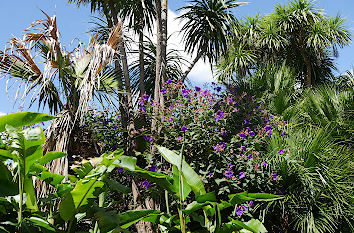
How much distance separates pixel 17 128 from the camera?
63.7 inches

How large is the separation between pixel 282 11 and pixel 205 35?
14.4ft

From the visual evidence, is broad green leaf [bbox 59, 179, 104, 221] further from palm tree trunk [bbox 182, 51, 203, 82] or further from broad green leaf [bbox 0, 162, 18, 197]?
palm tree trunk [bbox 182, 51, 203, 82]

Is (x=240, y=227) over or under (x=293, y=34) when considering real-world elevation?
under

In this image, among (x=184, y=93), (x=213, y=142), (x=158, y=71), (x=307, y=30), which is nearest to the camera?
(x=213, y=142)

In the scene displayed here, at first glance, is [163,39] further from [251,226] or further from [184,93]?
[251,226]

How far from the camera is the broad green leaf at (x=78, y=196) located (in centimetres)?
164

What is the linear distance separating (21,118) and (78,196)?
444 millimetres

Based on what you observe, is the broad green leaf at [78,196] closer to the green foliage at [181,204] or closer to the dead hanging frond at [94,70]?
the green foliage at [181,204]

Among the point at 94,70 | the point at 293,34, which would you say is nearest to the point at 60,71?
the point at 94,70

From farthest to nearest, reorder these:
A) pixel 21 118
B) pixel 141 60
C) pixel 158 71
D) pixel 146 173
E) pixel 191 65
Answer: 1. pixel 191 65
2. pixel 141 60
3. pixel 158 71
4. pixel 146 173
5. pixel 21 118

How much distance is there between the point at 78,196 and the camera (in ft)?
5.46

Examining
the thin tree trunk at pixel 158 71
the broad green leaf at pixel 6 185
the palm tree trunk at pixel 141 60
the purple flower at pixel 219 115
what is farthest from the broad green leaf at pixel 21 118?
the palm tree trunk at pixel 141 60

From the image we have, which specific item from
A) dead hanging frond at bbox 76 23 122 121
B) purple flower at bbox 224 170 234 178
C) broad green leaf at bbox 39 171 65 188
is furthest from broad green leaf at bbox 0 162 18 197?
purple flower at bbox 224 170 234 178

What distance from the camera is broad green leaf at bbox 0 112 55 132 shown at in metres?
A: 1.55
